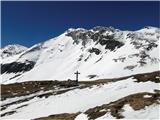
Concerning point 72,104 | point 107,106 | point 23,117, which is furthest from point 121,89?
point 23,117

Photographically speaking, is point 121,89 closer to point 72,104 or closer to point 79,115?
point 72,104

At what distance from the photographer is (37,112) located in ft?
154

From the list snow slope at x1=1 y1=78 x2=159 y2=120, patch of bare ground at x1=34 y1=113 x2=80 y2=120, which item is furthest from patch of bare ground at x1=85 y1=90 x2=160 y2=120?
snow slope at x1=1 y1=78 x2=159 y2=120

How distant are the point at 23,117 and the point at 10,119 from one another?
5.50ft

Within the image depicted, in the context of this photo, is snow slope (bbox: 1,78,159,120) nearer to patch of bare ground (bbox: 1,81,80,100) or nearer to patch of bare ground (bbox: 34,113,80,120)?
patch of bare ground (bbox: 34,113,80,120)

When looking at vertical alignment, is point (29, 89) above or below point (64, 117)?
above

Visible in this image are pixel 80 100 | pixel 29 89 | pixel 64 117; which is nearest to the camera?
pixel 64 117

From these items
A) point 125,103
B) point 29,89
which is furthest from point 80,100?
point 29,89

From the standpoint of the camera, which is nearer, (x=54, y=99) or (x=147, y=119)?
(x=147, y=119)

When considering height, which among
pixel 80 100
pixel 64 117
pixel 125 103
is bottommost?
pixel 64 117

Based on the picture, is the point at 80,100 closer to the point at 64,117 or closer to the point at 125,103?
the point at 64,117

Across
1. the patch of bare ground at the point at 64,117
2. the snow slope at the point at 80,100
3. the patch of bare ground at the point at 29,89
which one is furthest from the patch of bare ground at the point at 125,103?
the patch of bare ground at the point at 29,89

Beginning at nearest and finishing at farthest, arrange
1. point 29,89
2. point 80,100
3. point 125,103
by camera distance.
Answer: point 125,103 < point 80,100 < point 29,89

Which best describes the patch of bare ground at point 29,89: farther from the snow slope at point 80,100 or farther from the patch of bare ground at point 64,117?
the patch of bare ground at point 64,117
